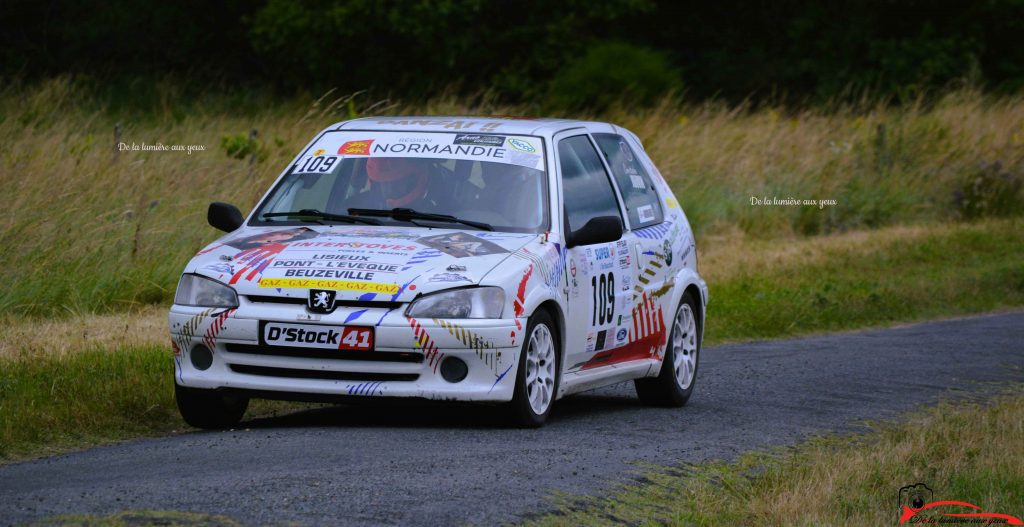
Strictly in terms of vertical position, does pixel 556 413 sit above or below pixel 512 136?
below

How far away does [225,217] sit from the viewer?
365 inches

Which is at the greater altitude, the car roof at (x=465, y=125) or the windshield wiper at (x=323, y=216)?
the car roof at (x=465, y=125)

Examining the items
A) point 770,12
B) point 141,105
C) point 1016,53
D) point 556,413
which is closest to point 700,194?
point 141,105

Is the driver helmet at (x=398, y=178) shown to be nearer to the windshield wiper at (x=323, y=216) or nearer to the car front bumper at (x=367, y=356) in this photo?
the windshield wiper at (x=323, y=216)

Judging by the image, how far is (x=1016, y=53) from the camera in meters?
42.8

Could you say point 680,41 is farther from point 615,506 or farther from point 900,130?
point 615,506

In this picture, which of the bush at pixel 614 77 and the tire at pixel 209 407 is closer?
the tire at pixel 209 407

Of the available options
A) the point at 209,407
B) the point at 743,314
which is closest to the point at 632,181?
the point at 209,407

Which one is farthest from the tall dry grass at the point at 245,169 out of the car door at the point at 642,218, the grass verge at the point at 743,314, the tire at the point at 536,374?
the tire at the point at 536,374

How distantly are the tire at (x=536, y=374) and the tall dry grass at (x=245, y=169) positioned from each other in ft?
17.0

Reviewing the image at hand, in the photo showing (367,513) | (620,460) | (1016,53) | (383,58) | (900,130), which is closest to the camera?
(367,513)

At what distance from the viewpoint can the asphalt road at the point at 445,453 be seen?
621cm

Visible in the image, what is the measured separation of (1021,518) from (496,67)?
111 feet

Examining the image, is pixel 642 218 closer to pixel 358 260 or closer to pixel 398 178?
pixel 398 178
